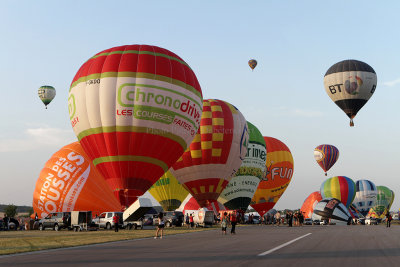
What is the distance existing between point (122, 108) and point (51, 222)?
541 inches

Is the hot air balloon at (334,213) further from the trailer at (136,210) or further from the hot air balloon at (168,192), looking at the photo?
the trailer at (136,210)

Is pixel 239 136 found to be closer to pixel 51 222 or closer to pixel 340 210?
pixel 51 222

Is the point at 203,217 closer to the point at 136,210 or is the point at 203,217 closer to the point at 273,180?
the point at 136,210

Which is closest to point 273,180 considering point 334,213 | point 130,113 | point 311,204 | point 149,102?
point 334,213

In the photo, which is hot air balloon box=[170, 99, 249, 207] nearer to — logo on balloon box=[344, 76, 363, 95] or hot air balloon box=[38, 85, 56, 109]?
logo on balloon box=[344, 76, 363, 95]

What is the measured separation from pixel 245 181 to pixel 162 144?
81.5 ft

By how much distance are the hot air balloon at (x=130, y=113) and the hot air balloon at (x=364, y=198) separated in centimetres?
6846

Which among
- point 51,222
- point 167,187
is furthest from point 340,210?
point 51,222

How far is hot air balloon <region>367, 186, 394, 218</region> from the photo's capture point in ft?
346

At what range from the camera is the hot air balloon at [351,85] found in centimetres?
5912

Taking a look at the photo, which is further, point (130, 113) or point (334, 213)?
point (334, 213)

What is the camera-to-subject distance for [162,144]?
125 ft

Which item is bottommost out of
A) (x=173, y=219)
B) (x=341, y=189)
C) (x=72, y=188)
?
(x=173, y=219)

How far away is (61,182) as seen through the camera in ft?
174
